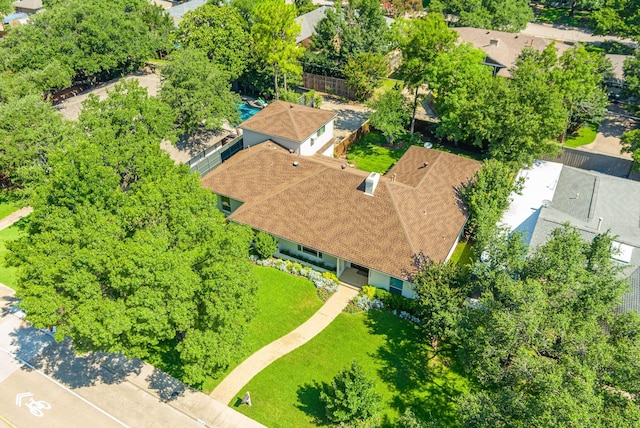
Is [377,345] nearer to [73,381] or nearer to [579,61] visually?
[73,381]

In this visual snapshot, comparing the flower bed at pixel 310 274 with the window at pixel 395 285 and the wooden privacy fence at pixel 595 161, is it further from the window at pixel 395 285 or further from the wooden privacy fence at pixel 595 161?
the wooden privacy fence at pixel 595 161

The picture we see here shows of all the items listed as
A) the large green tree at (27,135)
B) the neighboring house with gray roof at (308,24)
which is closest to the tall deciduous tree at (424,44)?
the neighboring house with gray roof at (308,24)

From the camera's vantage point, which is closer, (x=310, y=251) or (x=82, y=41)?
(x=310, y=251)

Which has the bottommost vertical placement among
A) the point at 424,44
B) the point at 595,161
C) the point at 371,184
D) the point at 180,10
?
Result: the point at 595,161

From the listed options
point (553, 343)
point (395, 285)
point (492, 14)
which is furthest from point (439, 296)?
point (492, 14)

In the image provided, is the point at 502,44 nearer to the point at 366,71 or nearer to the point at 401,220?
the point at 366,71

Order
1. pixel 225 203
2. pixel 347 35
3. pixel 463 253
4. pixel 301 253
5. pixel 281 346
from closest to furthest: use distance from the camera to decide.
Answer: pixel 281 346
pixel 301 253
pixel 463 253
pixel 225 203
pixel 347 35
